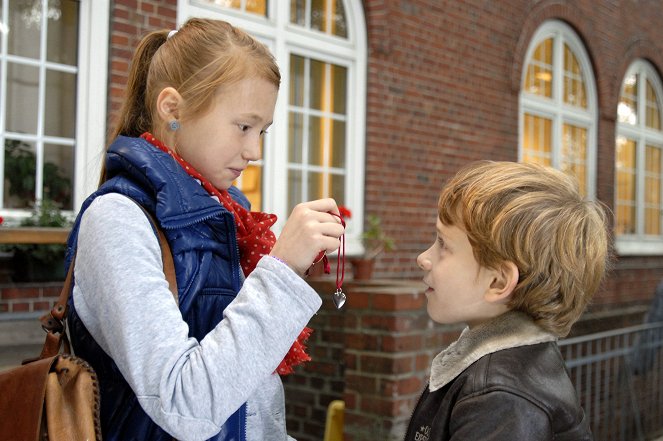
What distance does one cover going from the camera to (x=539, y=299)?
146 centimetres

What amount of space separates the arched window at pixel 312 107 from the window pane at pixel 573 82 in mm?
4125

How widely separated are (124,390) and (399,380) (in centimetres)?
215

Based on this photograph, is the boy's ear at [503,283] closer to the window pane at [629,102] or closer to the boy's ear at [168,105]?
the boy's ear at [168,105]

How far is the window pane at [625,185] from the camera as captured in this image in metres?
10.9

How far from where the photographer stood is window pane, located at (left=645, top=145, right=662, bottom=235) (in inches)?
459

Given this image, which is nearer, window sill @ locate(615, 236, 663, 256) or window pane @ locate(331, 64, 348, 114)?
window pane @ locate(331, 64, 348, 114)

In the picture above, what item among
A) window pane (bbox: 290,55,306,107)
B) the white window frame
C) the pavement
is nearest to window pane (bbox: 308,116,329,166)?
window pane (bbox: 290,55,306,107)

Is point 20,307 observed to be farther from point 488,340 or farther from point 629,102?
point 629,102

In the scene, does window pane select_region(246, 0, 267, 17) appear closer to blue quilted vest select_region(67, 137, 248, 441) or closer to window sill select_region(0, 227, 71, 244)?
window sill select_region(0, 227, 71, 244)

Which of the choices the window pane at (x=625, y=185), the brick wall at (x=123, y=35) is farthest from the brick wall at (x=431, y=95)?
the window pane at (x=625, y=185)

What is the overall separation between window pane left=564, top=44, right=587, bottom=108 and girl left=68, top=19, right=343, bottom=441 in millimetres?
8720

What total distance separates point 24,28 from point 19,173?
33.1 inches

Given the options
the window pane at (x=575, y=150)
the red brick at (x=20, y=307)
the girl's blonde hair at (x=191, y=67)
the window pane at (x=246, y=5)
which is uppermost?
the window pane at (x=246, y=5)

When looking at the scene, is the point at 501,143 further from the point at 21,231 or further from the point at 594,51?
the point at 21,231
